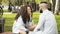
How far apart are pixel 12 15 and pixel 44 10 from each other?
6.60 meters

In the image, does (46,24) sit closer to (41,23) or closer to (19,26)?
(41,23)

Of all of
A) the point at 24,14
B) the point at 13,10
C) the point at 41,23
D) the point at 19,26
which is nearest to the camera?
the point at 41,23

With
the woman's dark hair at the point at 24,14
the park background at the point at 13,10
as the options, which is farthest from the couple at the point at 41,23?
the park background at the point at 13,10

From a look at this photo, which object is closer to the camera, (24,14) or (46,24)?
(46,24)

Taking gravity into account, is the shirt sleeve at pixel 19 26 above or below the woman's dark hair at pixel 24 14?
below

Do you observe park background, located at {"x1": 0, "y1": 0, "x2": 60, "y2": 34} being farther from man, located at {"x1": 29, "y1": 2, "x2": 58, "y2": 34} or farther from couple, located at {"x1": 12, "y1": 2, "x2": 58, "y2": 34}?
man, located at {"x1": 29, "y1": 2, "x2": 58, "y2": 34}

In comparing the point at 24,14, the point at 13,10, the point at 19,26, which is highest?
the point at 24,14

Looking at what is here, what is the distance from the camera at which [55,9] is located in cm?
1120

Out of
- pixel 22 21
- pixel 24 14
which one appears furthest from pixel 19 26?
pixel 24 14

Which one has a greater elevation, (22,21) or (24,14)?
(24,14)

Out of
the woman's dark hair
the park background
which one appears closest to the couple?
the woman's dark hair

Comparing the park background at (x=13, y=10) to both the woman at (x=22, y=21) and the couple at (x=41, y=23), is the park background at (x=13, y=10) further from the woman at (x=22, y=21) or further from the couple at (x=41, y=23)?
the couple at (x=41, y=23)

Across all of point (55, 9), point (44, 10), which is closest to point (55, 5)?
point (55, 9)

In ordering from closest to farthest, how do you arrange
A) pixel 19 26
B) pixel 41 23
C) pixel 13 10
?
pixel 41 23, pixel 19 26, pixel 13 10
